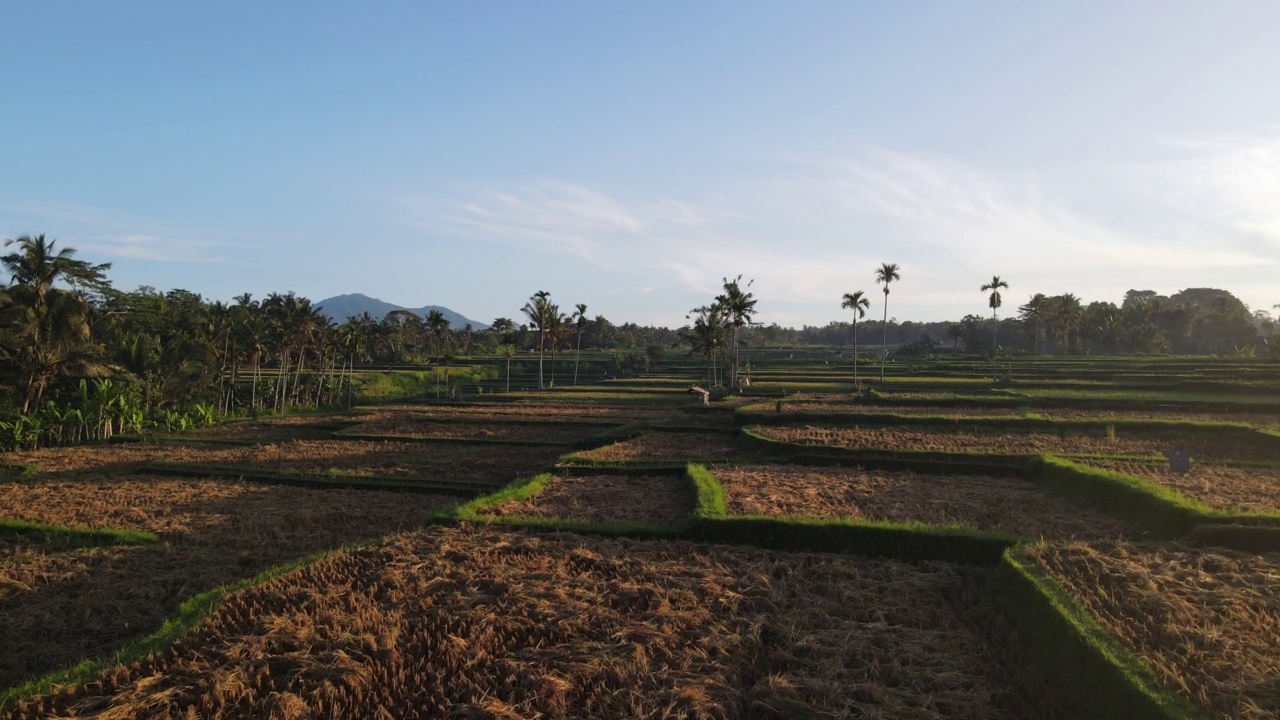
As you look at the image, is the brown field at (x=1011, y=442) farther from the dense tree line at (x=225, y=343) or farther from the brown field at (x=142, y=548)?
the dense tree line at (x=225, y=343)

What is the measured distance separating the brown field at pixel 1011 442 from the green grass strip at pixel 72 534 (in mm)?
17646

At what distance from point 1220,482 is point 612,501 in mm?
13806

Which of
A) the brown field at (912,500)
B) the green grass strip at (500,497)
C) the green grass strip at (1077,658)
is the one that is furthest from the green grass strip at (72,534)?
the green grass strip at (1077,658)

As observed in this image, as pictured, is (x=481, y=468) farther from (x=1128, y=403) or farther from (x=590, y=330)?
(x=590, y=330)

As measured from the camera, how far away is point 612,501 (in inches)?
607

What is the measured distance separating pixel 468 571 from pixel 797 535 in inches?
222

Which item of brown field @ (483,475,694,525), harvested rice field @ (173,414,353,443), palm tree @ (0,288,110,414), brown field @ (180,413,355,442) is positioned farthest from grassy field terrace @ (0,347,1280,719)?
palm tree @ (0,288,110,414)

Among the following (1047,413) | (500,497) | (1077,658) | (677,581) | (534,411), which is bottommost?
(534,411)

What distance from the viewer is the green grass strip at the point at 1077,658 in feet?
19.0

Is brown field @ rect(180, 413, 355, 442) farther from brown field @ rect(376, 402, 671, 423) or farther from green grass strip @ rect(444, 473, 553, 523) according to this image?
green grass strip @ rect(444, 473, 553, 523)

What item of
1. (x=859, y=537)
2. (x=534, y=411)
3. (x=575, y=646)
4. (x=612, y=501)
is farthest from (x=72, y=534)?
(x=534, y=411)

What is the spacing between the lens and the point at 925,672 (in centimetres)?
703

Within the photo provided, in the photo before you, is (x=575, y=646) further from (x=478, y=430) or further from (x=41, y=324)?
(x=41, y=324)

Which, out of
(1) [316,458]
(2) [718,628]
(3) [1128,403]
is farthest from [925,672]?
(3) [1128,403]
